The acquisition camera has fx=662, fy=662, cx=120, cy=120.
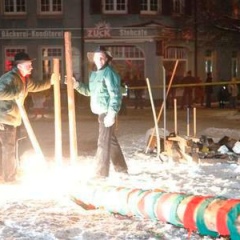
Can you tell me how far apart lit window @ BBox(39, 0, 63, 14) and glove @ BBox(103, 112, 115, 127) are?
85.8 ft

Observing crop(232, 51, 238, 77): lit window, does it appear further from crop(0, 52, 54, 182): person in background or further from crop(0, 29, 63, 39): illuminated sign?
crop(0, 52, 54, 182): person in background

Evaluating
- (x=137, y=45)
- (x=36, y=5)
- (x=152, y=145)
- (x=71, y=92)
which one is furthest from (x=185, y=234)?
(x=36, y=5)

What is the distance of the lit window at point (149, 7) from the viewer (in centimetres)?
3409

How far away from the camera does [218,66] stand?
3616 centimetres

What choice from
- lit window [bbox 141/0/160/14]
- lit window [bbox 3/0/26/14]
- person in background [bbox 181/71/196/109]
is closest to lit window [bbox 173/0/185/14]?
lit window [bbox 141/0/160/14]

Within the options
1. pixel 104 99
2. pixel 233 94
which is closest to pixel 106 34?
pixel 233 94

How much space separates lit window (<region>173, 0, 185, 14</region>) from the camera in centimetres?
3438

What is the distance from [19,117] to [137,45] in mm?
24520

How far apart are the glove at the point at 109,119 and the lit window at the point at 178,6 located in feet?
85.7

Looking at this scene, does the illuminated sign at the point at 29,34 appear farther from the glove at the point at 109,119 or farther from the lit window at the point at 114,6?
the glove at the point at 109,119

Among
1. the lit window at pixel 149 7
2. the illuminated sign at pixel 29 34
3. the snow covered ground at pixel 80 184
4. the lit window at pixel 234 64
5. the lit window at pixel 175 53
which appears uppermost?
the lit window at pixel 149 7

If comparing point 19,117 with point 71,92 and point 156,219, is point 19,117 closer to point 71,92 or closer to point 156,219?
point 71,92

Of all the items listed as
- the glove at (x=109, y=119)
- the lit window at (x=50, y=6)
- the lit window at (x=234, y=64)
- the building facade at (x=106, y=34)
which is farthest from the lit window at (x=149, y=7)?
the glove at (x=109, y=119)

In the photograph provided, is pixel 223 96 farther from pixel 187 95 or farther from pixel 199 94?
pixel 187 95
